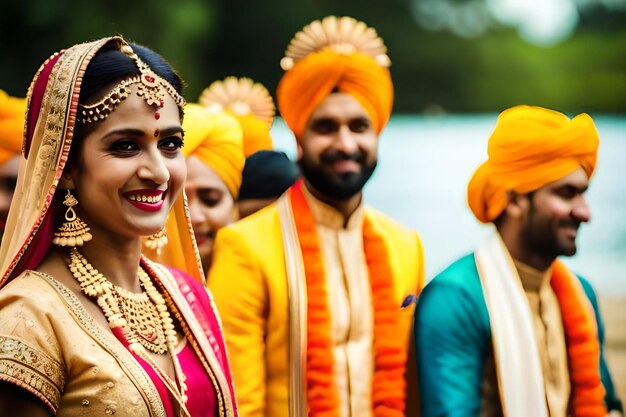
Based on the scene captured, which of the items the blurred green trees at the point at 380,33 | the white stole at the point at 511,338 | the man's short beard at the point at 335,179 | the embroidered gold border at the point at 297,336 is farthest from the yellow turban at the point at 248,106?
the blurred green trees at the point at 380,33

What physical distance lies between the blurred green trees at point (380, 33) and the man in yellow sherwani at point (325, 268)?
6.07m

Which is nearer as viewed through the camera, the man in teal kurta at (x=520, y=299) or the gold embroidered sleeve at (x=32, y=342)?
the gold embroidered sleeve at (x=32, y=342)

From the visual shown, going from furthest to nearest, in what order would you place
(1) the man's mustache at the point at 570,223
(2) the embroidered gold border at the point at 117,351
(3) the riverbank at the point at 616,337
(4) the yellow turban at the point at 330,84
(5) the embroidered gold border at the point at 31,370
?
1. (3) the riverbank at the point at 616,337
2. (4) the yellow turban at the point at 330,84
3. (1) the man's mustache at the point at 570,223
4. (2) the embroidered gold border at the point at 117,351
5. (5) the embroidered gold border at the point at 31,370

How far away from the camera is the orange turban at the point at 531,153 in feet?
13.9

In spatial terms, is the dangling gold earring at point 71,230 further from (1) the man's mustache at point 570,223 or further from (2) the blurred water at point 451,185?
(2) the blurred water at point 451,185

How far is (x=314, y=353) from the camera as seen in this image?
406 centimetres

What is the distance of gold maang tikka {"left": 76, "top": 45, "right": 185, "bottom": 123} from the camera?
2.74 meters

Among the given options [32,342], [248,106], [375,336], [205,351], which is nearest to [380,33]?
[248,106]

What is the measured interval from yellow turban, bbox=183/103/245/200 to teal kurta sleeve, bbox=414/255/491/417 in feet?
3.64

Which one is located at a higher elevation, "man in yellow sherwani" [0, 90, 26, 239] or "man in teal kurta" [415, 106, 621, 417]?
"man in yellow sherwani" [0, 90, 26, 239]

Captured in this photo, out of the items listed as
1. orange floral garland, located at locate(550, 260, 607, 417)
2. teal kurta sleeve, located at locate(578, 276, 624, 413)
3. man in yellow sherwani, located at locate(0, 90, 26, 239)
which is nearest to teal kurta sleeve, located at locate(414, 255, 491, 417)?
orange floral garland, located at locate(550, 260, 607, 417)

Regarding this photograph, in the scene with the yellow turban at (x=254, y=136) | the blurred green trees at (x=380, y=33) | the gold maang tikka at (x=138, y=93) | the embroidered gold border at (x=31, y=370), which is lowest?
the embroidered gold border at (x=31, y=370)

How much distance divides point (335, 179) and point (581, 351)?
1037 mm

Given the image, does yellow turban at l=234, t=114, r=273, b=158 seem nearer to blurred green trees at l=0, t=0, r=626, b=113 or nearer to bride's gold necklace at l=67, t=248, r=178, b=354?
bride's gold necklace at l=67, t=248, r=178, b=354
